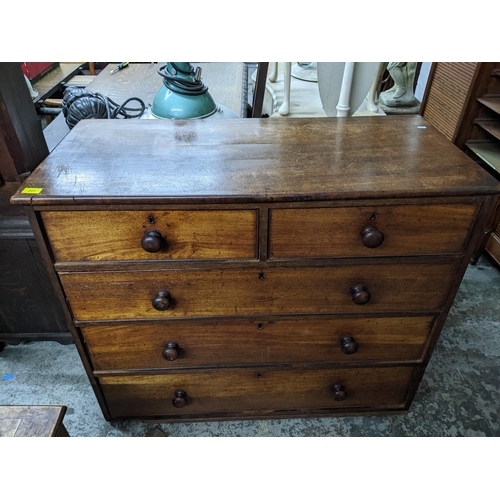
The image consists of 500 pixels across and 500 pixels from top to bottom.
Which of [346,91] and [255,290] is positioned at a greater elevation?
[346,91]

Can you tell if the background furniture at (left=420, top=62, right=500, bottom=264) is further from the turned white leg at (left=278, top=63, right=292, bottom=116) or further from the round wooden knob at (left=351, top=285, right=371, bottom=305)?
the round wooden knob at (left=351, top=285, right=371, bottom=305)

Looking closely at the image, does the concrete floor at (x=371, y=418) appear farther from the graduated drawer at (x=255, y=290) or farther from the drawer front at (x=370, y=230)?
the drawer front at (x=370, y=230)

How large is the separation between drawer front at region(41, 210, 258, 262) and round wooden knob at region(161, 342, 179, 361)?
13.3 inches

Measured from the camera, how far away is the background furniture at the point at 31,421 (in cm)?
88

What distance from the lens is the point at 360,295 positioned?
1.10 metres

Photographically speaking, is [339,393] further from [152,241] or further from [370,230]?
[152,241]

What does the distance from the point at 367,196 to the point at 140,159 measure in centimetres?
63

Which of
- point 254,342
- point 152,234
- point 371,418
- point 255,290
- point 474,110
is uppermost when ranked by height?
point 152,234

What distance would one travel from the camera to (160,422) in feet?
4.94

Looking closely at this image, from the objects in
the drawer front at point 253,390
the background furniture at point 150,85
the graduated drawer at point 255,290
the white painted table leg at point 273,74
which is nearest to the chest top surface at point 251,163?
the graduated drawer at point 255,290

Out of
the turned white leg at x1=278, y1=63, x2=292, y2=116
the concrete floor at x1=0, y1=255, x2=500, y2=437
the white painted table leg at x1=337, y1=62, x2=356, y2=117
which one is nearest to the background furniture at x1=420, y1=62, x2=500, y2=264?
the concrete floor at x1=0, y1=255, x2=500, y2=437

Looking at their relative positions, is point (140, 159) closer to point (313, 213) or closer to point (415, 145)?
point (313, 213)

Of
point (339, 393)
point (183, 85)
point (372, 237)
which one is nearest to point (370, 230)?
point (372, 237)

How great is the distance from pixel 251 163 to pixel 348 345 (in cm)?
64
